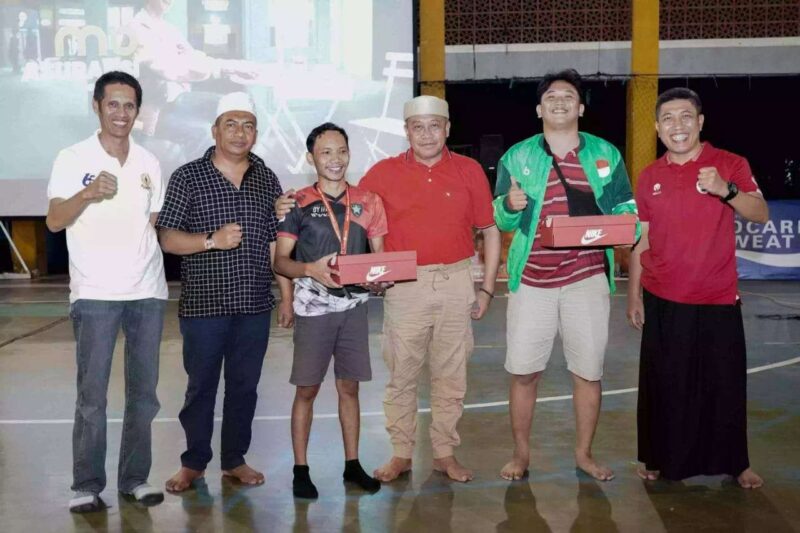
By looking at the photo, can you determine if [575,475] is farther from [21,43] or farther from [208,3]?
[21,43]

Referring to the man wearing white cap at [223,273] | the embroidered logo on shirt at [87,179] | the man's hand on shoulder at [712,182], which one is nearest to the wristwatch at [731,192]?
the man's hand on shoulder at [712,182]

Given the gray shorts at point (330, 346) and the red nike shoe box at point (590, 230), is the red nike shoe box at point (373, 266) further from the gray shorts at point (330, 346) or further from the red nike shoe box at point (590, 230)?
the red nike shoe box at point (590, 230)

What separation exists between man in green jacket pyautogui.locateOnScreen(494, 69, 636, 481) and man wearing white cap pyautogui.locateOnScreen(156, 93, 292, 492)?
3.52 feet

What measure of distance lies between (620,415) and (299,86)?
775 centimetres

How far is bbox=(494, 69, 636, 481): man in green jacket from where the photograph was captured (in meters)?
4.53

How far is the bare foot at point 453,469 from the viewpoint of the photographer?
4.63m

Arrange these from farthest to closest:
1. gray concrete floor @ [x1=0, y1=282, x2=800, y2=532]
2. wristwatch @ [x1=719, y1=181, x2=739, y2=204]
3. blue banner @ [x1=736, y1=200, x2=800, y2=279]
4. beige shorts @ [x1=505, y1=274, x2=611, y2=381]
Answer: blue banner @ [x1=736, y1=200, x2=800, y2=279]
beige shorts @ [x1=505, y1=274, x2=611, y2=381]
wristwatch @ [x1=719, y1=181, x2=739, y2=204]
gray concrete floor @ [x1=0, y1=282, x2=800, y2=532]

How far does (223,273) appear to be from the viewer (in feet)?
14.5

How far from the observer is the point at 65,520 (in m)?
4.13

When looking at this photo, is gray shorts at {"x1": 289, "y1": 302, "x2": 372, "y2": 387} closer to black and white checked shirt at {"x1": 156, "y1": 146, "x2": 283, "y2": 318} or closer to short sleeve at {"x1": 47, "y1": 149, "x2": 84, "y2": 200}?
black and white checked shirt at {"x1": 156, "y1": 146, "x2": 283, "y2": 318}

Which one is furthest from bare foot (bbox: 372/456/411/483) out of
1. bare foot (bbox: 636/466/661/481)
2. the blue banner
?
the blue banner

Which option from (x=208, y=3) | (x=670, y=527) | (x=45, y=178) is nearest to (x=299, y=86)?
(x=208, y=3)

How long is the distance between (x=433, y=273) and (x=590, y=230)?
772mm

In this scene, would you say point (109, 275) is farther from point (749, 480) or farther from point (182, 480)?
point (749, 480)
